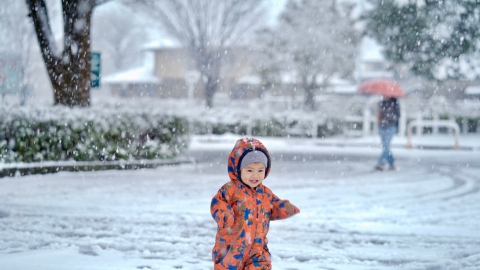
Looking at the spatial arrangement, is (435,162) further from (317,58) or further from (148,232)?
(317,58)

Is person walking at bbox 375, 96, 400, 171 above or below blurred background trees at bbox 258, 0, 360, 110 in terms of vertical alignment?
A: below

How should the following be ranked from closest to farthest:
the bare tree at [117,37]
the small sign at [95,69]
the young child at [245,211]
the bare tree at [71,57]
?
the young child at [245,211] → the bare tree at [71,57] → the small sign at [95,69] → the bare tree at [117,37]

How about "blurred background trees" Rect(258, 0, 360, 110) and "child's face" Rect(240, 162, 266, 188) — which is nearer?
"child's face" Rect(240, 162, 266, 188)

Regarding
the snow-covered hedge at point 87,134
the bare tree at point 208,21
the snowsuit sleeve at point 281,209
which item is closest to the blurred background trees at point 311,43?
the bare tree at point 208,21

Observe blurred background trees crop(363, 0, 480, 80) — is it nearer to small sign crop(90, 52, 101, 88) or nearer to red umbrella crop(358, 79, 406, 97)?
red umbrella crop(358, 79, 406, 97)

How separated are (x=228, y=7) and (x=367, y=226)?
23138 millimetres

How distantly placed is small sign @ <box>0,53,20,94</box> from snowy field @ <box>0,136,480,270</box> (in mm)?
2806

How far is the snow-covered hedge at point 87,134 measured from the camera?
418 inches

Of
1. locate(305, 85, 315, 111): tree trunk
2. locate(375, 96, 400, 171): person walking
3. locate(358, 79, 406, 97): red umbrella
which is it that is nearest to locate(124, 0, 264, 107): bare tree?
locate(305, 85, 315, 111): tree trunk

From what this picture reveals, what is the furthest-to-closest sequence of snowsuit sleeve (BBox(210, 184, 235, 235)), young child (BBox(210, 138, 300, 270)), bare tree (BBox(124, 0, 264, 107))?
bare tree (BBox(124, 0, 264, 107)) → young child (BBox(210, 138, 300, 270)) → snowsuit sleeve (BBox(210, 184, 235, 235))

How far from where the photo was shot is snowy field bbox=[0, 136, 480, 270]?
5.26 m

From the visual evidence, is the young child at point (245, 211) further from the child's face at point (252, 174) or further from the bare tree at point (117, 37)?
the bare tree at point (117, 37)

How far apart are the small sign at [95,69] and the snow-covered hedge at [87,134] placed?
61.6 inches

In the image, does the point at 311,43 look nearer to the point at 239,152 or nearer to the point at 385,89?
the point at 385,89
